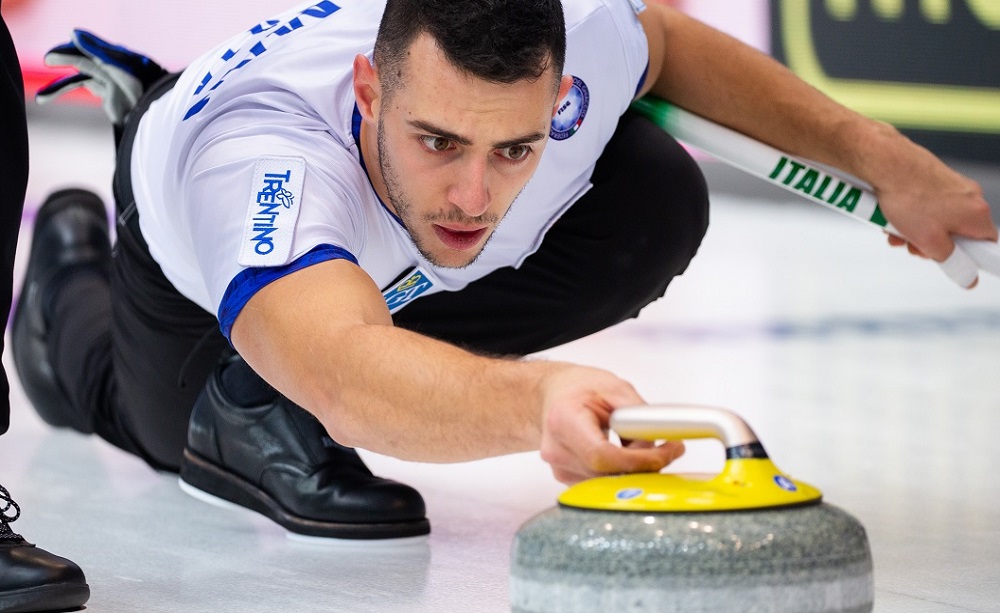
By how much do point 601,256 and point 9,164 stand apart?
103cm

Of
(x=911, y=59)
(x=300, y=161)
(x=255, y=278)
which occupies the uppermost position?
(x=911, y=59)

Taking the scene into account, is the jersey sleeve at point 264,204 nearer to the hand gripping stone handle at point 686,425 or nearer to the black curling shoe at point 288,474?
the black curling shoe at point 288,474

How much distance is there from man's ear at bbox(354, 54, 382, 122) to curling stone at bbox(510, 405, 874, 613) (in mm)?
723

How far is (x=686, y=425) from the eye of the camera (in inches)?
39.3

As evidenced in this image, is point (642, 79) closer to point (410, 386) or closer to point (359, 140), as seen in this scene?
point (359, 140)

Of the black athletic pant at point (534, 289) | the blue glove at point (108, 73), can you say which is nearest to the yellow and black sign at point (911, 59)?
the black athletic pant at point (534, 289)

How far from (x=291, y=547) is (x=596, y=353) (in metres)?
1.66

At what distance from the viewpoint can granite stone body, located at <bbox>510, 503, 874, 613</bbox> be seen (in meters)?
0.96

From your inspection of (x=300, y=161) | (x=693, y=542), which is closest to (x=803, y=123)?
(x=300, y=161)

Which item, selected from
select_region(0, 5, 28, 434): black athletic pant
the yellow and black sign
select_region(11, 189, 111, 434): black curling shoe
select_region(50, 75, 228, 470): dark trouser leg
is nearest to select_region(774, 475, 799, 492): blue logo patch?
select_region(0, 5, 28, 434): black athletic pant

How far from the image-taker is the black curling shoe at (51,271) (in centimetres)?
255

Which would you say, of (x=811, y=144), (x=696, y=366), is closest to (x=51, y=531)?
(x=811, y=144)

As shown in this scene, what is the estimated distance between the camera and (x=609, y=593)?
98 centimetres

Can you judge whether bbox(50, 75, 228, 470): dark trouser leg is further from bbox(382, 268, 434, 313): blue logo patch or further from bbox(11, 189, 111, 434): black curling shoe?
bbox(382, 268, 434, 313): blue logo patch
